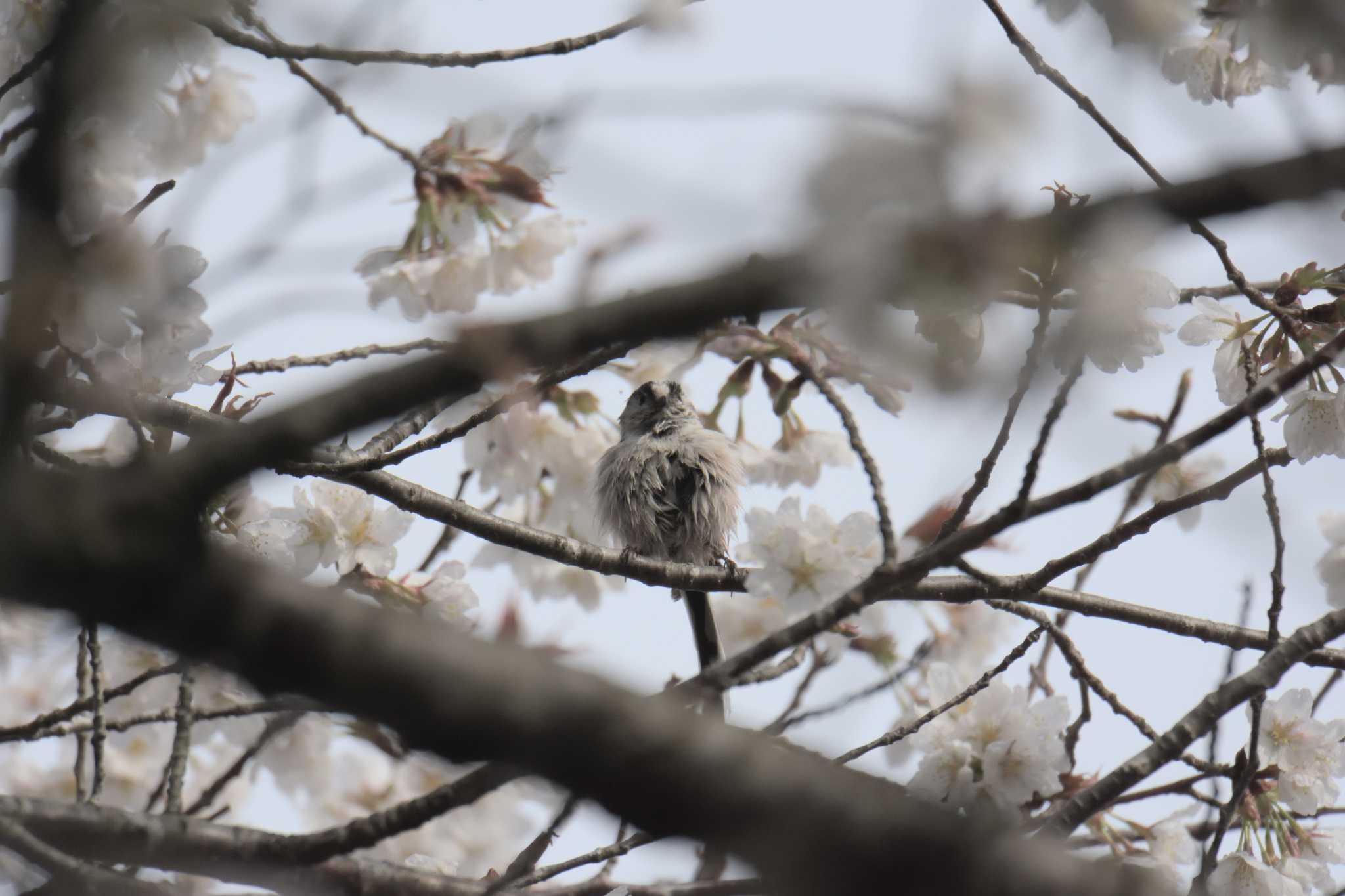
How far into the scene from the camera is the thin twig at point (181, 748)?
227 centimetres

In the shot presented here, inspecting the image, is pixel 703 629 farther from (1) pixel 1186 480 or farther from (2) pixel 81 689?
(2) pixel 81 689

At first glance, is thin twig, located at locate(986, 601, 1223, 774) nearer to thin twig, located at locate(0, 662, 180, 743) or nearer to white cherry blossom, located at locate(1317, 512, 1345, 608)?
white cherry blossom, located at locate(1317, 512, 1345, 608)

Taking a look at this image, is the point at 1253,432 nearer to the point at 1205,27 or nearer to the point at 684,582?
the point at 1205,27

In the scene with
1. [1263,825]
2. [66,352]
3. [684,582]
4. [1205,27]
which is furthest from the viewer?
[684,582]

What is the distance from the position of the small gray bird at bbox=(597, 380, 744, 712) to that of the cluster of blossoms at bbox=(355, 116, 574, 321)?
5.98 feet

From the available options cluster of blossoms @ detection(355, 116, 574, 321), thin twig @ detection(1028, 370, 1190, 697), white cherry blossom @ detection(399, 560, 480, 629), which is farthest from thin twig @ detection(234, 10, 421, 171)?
thin twig @ detection(1028, 370, 1190, 697)

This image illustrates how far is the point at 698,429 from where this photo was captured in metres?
5.85

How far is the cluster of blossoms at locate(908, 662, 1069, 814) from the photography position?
8.66 feet

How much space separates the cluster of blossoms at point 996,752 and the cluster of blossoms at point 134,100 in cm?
198

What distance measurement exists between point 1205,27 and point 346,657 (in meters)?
3.15

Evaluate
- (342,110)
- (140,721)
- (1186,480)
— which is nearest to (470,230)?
(342,110)

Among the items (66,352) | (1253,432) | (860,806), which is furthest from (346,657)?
(1253,432)

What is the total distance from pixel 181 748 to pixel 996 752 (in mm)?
1647

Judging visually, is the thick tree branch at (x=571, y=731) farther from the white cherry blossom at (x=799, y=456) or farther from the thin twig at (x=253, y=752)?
the white cherry blossom at (x=799, y=456)
